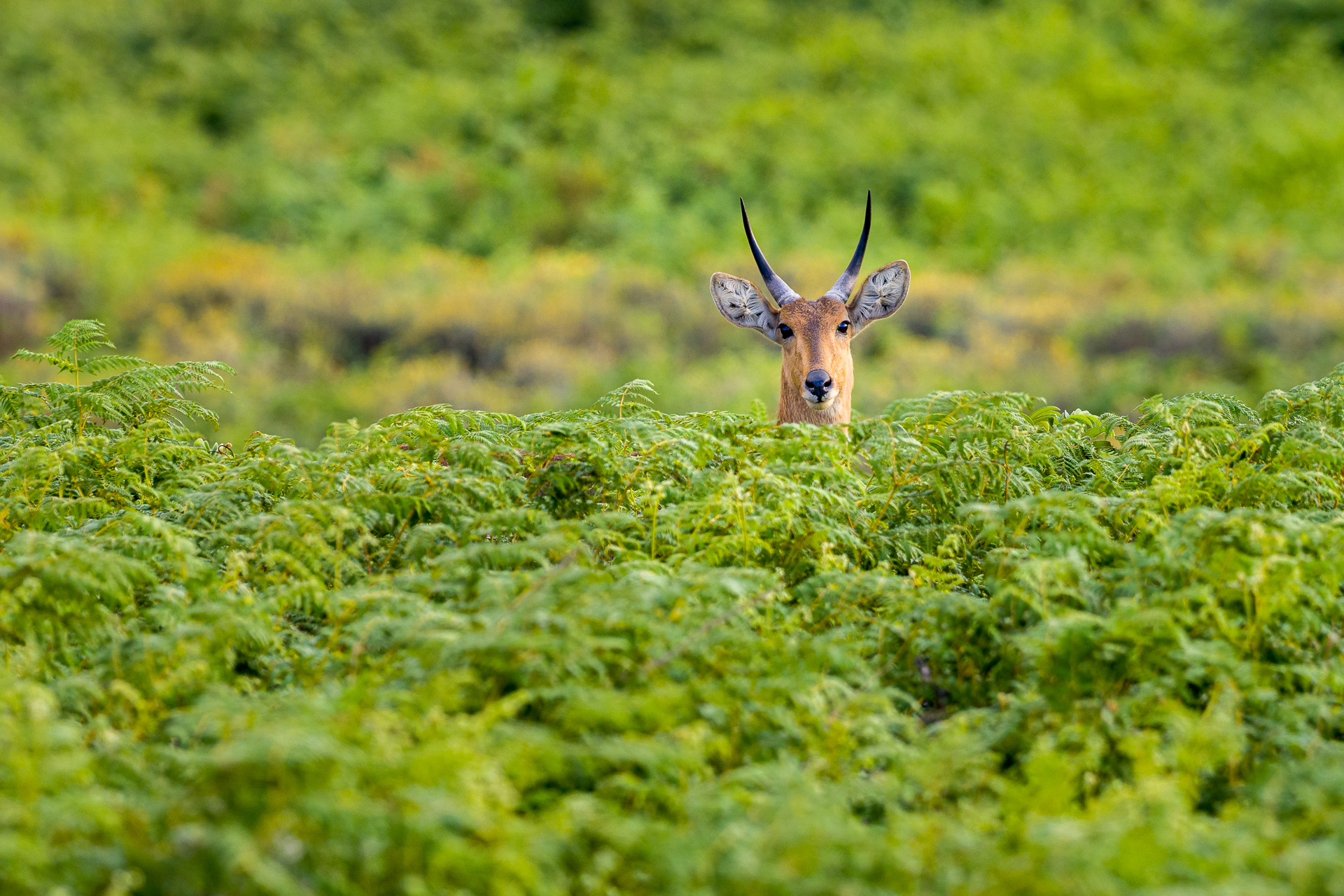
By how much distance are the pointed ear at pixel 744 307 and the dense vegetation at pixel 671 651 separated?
3194 millimetres

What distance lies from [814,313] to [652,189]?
15.9 meters

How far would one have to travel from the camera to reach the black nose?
7590mm

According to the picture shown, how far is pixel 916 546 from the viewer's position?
4.59 meters

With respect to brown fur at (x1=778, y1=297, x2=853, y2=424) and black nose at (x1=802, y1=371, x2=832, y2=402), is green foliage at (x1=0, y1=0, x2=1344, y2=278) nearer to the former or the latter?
brown fur at (x1=778, y1=297, x2=853, y2=424)

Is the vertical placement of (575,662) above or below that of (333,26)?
below

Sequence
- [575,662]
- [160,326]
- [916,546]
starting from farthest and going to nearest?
[160,326] < [916,546] < [575,662]

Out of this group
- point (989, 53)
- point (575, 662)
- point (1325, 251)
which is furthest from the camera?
point (989, 53)

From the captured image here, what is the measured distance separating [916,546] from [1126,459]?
101 centimetres

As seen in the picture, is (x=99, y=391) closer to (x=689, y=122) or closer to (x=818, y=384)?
(x=818, y=384)

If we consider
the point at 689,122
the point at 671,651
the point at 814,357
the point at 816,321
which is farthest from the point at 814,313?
the point at 689,122

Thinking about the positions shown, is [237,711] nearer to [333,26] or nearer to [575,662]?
[575,662]

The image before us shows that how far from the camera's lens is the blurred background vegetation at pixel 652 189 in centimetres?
1819

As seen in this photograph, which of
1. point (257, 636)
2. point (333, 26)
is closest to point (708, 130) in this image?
point (333, 26)

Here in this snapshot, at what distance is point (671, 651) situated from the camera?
355cm
